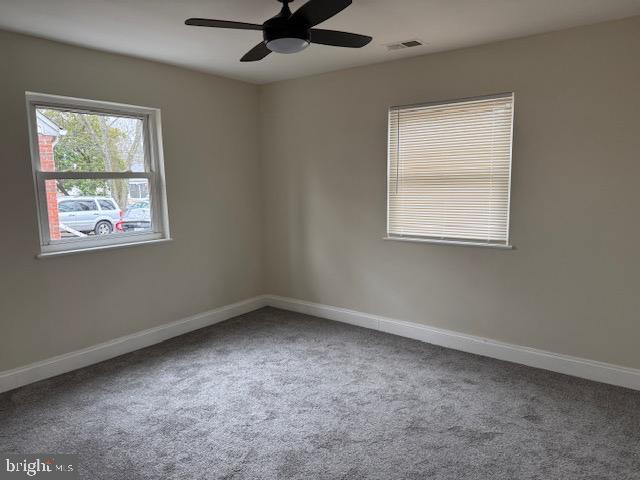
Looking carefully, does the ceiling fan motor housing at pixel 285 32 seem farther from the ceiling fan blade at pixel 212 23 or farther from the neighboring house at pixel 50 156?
the neighboring house at pixel 50 156

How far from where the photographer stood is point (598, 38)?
287 centimetres

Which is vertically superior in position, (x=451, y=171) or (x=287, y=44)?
(x=287, y=44)

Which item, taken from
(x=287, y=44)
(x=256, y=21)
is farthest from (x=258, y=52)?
(x=287, y=44)

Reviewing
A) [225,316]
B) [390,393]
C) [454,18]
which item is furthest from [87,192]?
[454,18]

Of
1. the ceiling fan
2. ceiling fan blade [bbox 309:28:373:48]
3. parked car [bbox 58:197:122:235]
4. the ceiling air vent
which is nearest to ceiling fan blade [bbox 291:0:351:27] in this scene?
the ceiling fan

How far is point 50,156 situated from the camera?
3.23 m

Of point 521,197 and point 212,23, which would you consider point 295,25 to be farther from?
point 521,197

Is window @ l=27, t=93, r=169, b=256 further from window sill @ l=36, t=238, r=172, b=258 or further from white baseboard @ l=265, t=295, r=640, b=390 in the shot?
white baseboard @ l=265, t=295, r=640, b=390

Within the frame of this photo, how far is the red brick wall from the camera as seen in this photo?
10.5ft

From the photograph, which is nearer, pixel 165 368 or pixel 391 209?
pixel 165 368

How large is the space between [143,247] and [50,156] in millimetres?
1035

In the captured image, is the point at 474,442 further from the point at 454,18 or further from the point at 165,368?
Result: the point at 454,18

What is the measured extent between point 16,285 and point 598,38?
4484mm

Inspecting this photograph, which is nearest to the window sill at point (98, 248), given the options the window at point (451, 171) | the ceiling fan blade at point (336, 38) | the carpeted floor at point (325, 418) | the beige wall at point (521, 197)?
the carpeted floor at point (325, 418)
